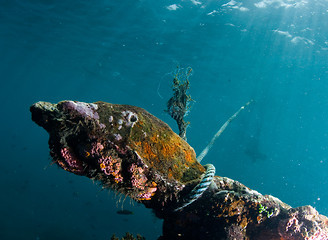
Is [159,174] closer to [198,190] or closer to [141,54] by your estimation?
[198,190]

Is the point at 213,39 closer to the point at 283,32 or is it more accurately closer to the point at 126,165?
the point at 283,32

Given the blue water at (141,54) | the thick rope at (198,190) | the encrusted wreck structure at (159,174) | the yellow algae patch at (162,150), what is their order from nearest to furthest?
the encrusted wreck structure at (159,174) → the yellow algae patch at (162,150) → the thick rope at (198,190) → the blue water at (141,54)

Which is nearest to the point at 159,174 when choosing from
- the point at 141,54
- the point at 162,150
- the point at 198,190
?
the point at 162,150

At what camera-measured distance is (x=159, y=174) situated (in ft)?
9.26

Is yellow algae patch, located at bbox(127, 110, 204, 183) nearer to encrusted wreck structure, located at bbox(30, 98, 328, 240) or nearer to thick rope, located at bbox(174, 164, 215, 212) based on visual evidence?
encrusted wreck structure, located at bbox(30, 98, 328, 240)

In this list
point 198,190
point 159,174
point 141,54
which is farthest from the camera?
point 141,54

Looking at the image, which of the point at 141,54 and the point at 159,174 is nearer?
the point at 159,174

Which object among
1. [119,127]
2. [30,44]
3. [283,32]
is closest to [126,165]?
[119,127]

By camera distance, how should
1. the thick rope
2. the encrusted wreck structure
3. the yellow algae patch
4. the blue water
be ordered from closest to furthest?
the encrusted wreck structure → the yellow algae patch → the thick rope → the blue water

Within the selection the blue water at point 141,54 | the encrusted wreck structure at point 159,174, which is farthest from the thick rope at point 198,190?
the blue water at point 141,54

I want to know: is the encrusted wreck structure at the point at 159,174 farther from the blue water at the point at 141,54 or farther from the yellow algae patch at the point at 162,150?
the blue water at the point at 141,54

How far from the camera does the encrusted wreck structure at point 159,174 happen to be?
2.52 meters

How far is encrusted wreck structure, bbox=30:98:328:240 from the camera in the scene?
2.52 meters

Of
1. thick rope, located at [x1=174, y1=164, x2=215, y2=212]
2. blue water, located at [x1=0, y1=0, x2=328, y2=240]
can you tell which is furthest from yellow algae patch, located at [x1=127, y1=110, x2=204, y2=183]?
blue water, located at [x1=0, y1=0, x2=328, y2=240]
